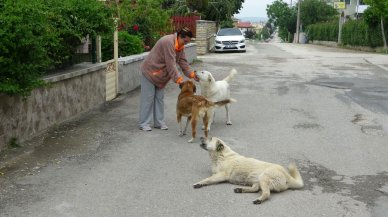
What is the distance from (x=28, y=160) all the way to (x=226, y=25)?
118 feet

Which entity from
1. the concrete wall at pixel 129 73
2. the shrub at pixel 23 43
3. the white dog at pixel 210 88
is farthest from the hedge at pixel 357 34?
the shrub at pixel 23 43

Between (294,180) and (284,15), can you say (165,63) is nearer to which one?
(294,180)

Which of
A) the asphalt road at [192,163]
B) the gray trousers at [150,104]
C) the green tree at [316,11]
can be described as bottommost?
the asphalt road at [192,163]

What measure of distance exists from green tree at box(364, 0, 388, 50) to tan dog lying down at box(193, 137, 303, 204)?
26.2 metres

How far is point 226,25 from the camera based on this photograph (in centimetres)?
4138

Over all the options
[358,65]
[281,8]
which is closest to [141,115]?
[358,65]

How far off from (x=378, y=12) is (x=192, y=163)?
92.1 ft

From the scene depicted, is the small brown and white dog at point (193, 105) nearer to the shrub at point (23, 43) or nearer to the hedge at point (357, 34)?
the shrub at point (23, 43)

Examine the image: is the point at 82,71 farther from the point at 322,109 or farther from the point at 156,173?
the point at 322,109

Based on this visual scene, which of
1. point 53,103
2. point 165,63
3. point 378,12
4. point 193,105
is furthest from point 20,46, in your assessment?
point 378,12

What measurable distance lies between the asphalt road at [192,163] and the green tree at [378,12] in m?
20.7

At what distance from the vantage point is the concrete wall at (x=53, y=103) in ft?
22.8

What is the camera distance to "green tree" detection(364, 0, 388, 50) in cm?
3033

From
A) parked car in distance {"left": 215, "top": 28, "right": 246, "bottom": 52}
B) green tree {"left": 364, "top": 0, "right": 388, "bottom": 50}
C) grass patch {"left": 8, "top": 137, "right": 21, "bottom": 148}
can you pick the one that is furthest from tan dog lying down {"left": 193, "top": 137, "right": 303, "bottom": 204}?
green tree {"left": 364, "top": 0, "right": 388, "bottom": 50}
